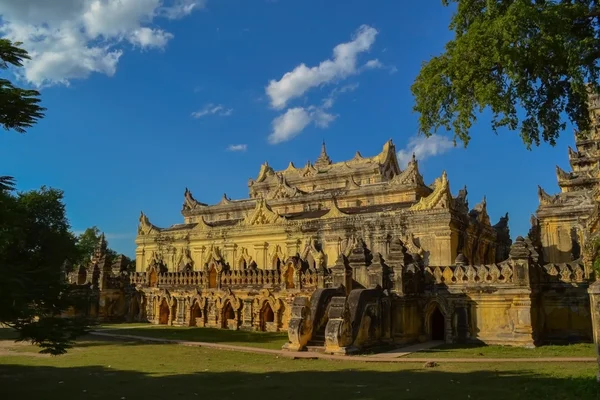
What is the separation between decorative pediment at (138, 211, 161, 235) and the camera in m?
53.5

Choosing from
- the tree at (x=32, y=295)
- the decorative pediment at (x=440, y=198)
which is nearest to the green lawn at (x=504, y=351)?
the tree at (x=32, y=295)

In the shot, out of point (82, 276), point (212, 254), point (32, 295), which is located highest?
point (212, 254)

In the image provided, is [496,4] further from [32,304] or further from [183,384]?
[32,304]

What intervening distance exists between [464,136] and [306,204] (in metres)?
35.9

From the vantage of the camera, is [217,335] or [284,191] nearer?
[217,335]

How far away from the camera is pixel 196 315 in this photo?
34062mm

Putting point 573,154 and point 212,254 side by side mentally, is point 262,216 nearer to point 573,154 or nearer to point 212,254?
point 212,254

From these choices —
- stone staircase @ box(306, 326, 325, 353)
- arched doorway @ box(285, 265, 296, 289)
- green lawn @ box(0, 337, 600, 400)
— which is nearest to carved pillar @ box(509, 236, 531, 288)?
green lawn @ box(0, 337, 600, 400)

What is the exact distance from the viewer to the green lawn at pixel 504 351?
1775 cm

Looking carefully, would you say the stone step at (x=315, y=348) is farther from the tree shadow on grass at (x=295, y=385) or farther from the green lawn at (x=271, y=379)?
the tree shadow on grass at (x=295, y=385)

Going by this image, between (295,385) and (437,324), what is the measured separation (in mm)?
12289

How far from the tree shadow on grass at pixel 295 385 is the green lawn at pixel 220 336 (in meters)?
7.18

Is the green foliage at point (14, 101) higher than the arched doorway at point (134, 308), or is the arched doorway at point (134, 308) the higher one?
the green foliage at point (14, 101)

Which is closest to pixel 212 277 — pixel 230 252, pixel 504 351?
pixel 230 252
